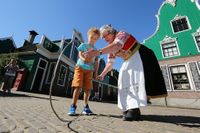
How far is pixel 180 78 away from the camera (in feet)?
41.3

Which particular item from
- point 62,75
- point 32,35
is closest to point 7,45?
point 32,35

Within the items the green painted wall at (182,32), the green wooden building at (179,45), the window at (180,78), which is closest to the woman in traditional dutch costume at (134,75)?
the green wooden building at (179,45)

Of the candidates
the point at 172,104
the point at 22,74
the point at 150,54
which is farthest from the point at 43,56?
the point at 150,54

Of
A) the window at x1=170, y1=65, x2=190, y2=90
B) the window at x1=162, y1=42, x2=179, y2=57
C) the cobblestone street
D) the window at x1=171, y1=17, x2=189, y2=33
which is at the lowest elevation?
the cobblestone street

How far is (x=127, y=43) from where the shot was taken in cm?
246

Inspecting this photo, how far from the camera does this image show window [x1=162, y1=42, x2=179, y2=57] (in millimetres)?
13516

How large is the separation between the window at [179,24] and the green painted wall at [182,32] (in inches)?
14.0

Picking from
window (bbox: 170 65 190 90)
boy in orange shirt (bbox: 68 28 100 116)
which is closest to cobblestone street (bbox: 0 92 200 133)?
boy in orange shirt (bbox: 68 28 100 116)

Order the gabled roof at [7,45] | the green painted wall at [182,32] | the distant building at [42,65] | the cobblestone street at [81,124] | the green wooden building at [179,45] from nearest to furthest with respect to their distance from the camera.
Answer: the cobblestone street at [81,124], the green wooden building at [179,45], the distant building at [42,65], the green painted wall at [182,32], the gabled roof at [7,45]

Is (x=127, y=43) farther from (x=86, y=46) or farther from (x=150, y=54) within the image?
(x=86, y=46)

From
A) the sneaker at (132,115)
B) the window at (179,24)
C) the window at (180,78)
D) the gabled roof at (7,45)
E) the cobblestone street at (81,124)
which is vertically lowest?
the cobblestone street at (81,124)

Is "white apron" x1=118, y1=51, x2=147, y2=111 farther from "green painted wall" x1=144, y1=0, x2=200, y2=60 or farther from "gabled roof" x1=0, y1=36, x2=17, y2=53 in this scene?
"gabled roof" x1=0, y1=36, x2=17, y2=53

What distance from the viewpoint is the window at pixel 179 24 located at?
45.4 ft

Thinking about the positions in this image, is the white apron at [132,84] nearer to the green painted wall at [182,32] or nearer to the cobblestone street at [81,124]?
the cobblestone street at [81,124]
